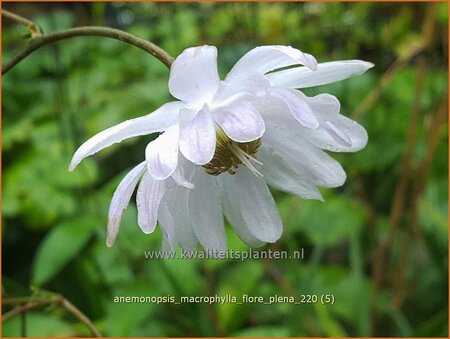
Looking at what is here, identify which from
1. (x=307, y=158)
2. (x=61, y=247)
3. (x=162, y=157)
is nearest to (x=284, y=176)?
(x=307, y=158)

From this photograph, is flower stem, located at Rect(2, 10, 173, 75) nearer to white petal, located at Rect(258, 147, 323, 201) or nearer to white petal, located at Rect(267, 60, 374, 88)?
white petal, located at Rect(267, 60, 374, 88)

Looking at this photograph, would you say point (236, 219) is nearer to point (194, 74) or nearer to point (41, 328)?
point (194, 74)

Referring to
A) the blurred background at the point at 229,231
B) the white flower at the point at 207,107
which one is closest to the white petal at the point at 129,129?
the white flower at the point at 207,107

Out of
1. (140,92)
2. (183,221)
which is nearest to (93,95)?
(140,92)

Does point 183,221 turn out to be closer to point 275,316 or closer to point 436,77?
point 275,316

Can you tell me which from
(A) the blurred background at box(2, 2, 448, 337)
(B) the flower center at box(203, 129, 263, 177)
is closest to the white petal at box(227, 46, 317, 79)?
(B) the flower center at box(203, 129, 263, 177)

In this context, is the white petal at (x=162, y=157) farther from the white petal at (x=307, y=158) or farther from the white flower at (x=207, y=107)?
the white petal at (x=307, y=158)
